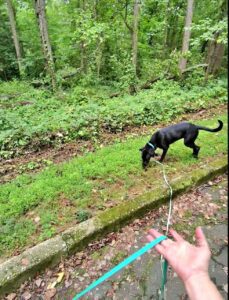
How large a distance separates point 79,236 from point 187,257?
2.14 metres

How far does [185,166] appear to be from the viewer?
487 centimetres

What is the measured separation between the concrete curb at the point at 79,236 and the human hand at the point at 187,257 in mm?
1963

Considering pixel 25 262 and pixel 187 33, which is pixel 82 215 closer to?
pixel 25 262

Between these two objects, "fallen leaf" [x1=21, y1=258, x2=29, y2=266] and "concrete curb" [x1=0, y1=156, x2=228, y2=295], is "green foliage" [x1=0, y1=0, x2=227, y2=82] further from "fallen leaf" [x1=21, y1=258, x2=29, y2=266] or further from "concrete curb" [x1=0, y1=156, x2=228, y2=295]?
"fallen leaf" [x1=21, y1=258, x2=29, y2=266]

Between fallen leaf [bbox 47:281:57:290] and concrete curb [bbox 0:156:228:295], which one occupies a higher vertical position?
concrete curb [bbox 0:156:228:295]

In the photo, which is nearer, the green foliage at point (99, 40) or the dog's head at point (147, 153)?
the dog's head at point (147, 153)

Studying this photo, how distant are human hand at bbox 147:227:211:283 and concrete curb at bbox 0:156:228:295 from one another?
196 centimetres

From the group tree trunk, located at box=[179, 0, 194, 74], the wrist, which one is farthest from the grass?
tree trunk, located at box=[179, 0, 194, 74]

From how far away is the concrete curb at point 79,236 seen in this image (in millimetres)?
2783

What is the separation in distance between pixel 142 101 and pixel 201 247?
304 inches

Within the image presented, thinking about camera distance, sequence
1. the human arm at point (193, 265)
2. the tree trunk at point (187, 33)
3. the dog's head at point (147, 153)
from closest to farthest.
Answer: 1. the human arm at point (193, 265)
2. the dog's head at point (147, 153)
3. the tree trunk at point (187, 33)

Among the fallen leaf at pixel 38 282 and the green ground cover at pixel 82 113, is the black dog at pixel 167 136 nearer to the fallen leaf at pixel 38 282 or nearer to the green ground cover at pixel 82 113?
the green ground cover at pixel 82 113

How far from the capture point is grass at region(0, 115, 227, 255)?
3463 millimetres

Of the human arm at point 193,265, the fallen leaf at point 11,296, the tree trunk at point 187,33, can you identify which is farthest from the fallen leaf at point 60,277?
the tree trunk at point 187,33
